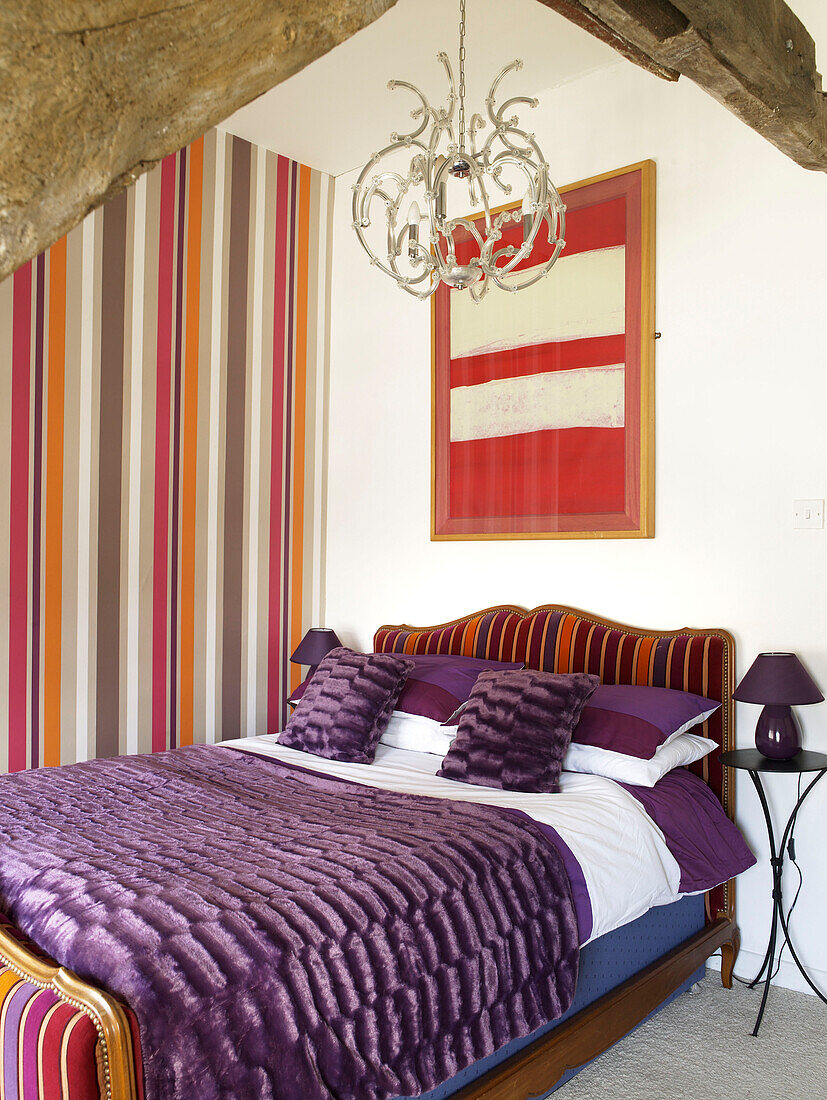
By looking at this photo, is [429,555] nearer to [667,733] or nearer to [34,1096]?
[667,733]

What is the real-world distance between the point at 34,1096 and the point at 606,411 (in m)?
2.76

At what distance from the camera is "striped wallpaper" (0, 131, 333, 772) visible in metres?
3.37

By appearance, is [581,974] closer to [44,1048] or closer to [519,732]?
[519,732]

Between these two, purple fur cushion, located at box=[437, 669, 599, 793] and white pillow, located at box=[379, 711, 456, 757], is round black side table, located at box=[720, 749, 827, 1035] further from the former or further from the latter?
white pillow, located at box=[379, 711, 456, 757]

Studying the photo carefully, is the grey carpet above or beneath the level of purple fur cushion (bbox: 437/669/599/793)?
beneath

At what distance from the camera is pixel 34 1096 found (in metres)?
1.34

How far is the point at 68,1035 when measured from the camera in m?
1.31

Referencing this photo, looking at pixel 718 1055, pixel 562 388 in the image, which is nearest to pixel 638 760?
pixel 718 1055

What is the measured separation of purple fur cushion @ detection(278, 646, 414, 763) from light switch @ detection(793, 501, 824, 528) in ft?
4.74

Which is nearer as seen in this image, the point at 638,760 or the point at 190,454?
the point at 638,760

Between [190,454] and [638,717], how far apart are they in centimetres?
225

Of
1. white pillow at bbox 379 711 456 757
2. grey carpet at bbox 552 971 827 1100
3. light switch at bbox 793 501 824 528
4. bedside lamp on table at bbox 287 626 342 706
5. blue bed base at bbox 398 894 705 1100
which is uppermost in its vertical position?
light switch at bbox 793 501 824 528

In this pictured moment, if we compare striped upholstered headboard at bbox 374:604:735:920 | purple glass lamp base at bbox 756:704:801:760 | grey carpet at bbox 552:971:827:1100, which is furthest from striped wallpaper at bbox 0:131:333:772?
purple glass lamp base at bbox 756:704:801:760

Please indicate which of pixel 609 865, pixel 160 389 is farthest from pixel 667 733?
pixel 160 389
